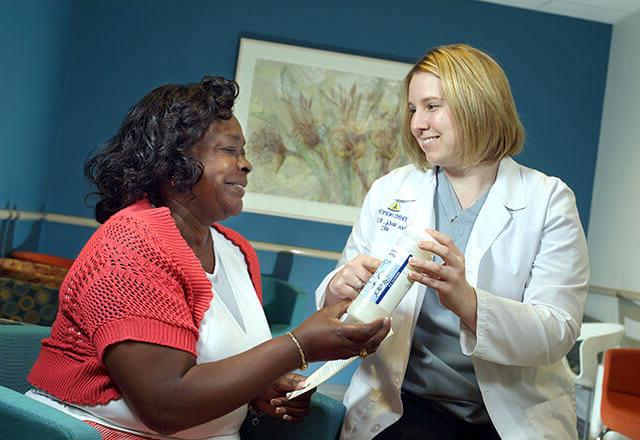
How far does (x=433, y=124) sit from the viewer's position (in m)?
2.14

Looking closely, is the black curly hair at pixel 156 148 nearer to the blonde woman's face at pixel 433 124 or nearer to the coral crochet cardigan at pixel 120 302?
the coral crochet cardigan at pixel 120 302

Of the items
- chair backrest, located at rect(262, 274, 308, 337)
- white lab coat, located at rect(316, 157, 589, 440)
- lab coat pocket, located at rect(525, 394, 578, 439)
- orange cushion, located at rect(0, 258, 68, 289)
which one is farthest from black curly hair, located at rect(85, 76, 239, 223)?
chair backrest, located at rect(262, 274, 308, 337)

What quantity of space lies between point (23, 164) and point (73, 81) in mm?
1076

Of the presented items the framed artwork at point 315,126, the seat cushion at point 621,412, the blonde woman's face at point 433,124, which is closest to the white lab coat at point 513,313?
the blonde woman's face at point 433,124

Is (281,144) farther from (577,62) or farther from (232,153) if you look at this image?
(232,153)

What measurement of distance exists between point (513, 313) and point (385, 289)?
1.35 ft

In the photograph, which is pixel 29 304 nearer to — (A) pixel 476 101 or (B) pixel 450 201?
(B) pixel 450 201

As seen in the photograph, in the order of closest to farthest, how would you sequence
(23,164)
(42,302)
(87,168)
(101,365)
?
(101,365) → (87,168) → (42,302) → (23,164)

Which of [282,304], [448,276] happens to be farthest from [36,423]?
[282,304]

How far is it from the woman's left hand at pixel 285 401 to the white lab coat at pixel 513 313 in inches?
5.9

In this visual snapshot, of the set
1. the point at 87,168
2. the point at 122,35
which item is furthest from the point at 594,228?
the point at 87,168

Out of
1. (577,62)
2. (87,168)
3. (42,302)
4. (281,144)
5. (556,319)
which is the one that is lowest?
(42,302)

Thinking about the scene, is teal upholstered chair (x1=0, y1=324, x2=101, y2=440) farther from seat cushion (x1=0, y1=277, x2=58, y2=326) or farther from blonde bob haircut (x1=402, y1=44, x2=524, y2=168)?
seat cushion (x1=0, y1=277, x2=58, y2=326)

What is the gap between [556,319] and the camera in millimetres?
1972
